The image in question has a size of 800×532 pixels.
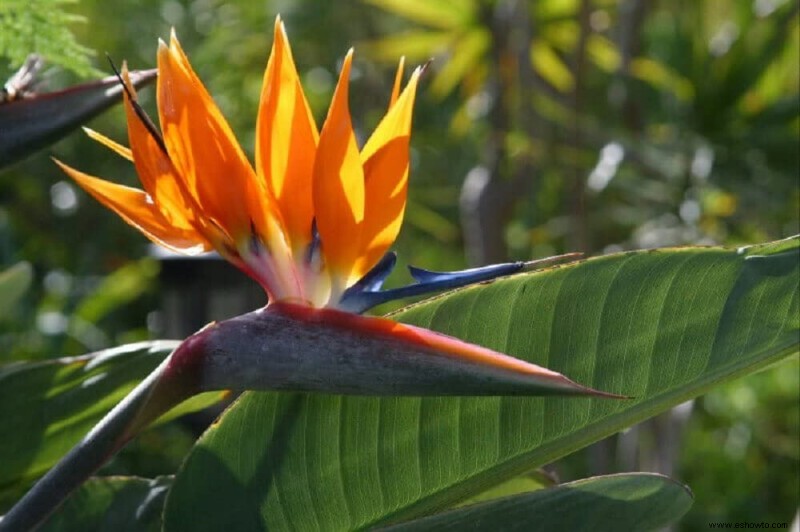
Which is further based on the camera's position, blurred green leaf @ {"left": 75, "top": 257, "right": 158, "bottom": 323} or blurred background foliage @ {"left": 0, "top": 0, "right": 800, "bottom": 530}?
blurred green leaf @ {"left": 75, "top": 257, "right": 158, "bottom": 323}

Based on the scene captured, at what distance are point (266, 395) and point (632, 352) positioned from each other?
0.56 feet

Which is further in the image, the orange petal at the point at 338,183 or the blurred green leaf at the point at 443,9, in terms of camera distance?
the blurred green leaf at the point at 443,9

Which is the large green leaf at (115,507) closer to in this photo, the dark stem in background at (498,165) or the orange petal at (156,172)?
the orange petal at (156,172)

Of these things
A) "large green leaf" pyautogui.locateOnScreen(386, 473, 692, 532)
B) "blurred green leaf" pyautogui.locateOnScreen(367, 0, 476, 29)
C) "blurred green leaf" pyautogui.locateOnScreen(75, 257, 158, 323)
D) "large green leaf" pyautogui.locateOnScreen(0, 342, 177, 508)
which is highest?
"blurred green leaf" pyautogui.locateOnScreen(367, 0, 476, 29)

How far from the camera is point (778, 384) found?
262 cm

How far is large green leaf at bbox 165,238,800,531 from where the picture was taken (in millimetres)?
503

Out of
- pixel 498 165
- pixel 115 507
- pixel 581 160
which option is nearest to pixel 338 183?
pixel 115 507

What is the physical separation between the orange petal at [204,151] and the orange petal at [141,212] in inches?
0.9

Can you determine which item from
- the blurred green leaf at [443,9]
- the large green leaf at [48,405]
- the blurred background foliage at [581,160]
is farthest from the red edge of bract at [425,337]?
the blurred green leaf at [443,9]

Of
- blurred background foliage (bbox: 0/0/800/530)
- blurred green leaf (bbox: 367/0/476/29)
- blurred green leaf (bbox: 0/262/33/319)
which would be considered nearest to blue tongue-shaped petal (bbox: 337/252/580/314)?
blurred green leaf (bbox: 0/262/33/319)

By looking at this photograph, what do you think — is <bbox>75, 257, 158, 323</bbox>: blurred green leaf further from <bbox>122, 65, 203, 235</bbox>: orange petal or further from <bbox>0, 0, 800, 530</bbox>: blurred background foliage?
<bbox>122, 65, 203, 235</bbox>: orange petal

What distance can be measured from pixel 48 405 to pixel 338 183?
254 millimetres

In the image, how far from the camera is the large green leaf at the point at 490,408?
0.50 metres

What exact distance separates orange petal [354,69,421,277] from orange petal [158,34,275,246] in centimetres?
5
